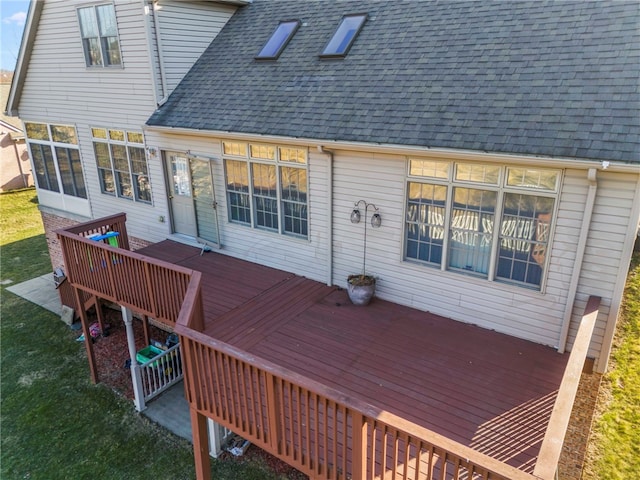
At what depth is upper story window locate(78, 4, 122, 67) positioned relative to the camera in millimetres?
9070

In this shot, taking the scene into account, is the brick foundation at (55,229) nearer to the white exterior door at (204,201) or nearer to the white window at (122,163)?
the white window at (122,163)

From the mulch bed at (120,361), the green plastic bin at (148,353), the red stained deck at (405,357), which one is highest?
the red stained deck at (405,357)

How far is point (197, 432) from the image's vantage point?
207 inches

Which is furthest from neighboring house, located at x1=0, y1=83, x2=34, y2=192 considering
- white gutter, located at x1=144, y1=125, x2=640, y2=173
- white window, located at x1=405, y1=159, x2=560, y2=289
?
white window, located at x1=405, y1=159, x2=560, y2=289

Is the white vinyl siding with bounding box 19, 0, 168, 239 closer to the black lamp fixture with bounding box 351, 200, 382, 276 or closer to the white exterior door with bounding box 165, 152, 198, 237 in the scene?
the white exterior door with bounding box 165, 152, 198, 237

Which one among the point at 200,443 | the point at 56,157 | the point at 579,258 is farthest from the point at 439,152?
the point at 56,157

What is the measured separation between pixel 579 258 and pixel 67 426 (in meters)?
8.22

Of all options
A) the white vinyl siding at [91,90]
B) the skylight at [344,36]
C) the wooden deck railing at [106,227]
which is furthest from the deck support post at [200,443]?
the skylight at [344,36]

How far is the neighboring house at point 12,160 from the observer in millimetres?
24500

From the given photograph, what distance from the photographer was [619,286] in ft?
16.2

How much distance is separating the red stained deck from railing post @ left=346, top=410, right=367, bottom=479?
39.0 inches

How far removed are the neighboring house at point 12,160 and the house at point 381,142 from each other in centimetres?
1681

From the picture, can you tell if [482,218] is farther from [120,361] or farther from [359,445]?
[120,361]

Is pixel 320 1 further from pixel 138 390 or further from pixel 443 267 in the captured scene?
pixel 138 390
